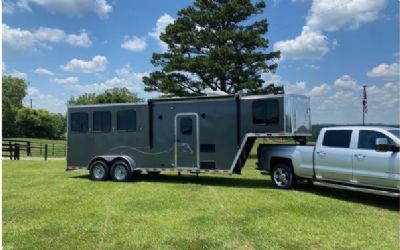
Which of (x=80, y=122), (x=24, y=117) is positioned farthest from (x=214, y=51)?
(x=24, y=117)

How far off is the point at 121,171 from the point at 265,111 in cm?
530

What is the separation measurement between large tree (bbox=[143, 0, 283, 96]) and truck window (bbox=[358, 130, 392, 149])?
18247 millimetres

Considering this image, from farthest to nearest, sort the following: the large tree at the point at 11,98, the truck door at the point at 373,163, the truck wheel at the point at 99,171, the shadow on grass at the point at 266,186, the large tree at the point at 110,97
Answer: the large tree at the point at 110,97 < the large tree at the point at 11,98 < the truck wheel at the point at 99,171 < the shadow on grass at the point at 266,186 < the truck door at the point at 373,163

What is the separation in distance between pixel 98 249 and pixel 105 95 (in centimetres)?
9311

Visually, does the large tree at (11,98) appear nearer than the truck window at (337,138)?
No

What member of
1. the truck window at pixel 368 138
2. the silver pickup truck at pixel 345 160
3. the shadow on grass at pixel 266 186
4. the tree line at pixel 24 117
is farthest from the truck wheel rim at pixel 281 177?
the tree line at pixel 24 117

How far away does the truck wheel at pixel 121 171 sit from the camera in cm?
1533

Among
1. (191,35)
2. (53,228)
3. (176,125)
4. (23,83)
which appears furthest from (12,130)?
(53,228)

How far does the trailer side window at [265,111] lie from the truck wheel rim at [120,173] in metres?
4.78

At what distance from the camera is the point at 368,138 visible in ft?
35.7

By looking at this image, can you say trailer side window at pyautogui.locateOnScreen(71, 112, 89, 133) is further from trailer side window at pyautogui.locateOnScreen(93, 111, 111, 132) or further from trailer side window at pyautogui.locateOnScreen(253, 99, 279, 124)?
trailer side window at pyautogui.locateOnScreen(253, 99, 279, 124)

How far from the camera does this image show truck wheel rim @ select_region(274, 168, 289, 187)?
13188 millimetres

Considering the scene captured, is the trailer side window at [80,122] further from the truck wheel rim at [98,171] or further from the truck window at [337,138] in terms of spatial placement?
the truck window at [337,138]

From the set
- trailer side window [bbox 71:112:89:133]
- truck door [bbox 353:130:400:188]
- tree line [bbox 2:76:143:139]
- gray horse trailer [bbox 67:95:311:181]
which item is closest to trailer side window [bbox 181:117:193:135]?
gray horse trailer [bbox 67:95:311:181]
